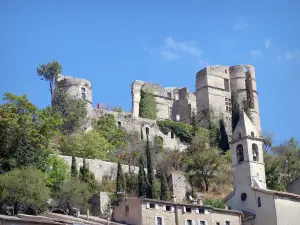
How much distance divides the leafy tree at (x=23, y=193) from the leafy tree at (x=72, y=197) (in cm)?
436

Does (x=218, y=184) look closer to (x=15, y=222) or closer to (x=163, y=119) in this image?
(x=163, y=119)

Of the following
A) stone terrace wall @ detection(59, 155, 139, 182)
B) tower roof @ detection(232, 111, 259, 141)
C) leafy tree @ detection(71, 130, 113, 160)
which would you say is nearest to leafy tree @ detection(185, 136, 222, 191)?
stone terrace wall @ detection(59, 155, 139, 182)

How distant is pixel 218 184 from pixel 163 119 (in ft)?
58.8

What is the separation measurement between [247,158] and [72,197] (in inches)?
578

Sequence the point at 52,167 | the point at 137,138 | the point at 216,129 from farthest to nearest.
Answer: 1. the point at 216,129
2. the point at 137,138
3. the point at 52,167

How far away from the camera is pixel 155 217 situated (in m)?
58.8

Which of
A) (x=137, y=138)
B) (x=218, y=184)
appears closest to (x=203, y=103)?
(x=137, y=138)

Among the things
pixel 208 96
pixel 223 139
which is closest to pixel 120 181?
pixel 223 139

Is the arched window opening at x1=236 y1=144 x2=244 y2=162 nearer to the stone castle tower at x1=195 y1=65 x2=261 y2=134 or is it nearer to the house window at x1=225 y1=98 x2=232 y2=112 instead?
the stone castle tower at x1=195 y1=65 x2=261 y2=134

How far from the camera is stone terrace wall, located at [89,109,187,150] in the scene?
295ft

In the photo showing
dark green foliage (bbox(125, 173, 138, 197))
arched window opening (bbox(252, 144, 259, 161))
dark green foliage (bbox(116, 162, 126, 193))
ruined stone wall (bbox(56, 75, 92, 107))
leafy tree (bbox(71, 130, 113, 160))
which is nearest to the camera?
arched window opening (bbox(252, 144, 259, 161))

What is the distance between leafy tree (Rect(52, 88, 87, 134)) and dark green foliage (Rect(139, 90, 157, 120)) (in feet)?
36.5

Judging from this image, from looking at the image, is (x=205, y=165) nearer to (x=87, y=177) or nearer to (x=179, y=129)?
(x=179, y=129)

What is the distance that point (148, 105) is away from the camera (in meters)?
96.3
